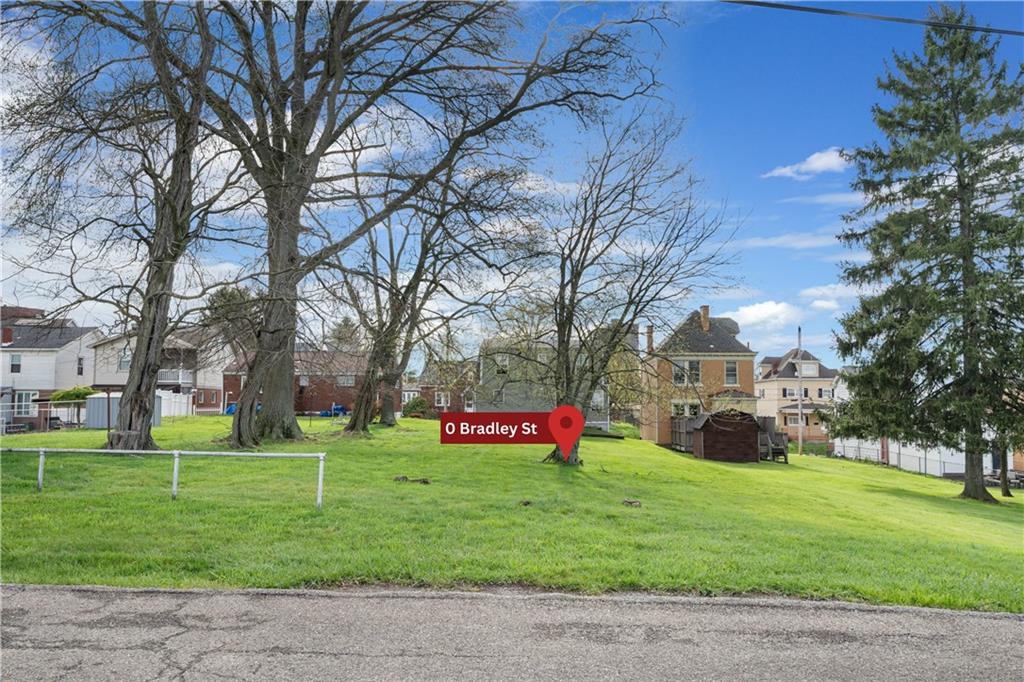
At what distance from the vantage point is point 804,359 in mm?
59750

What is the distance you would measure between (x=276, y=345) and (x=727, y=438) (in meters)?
20.2

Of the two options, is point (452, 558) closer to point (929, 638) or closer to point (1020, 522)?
point (929, 638)

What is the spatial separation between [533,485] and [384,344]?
16.8 feet

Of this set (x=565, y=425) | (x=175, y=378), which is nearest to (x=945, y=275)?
(x=565, y=425)

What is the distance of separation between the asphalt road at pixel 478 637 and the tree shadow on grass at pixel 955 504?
16035mm

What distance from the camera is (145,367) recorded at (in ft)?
47.7

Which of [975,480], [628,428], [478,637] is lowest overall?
[975,480]

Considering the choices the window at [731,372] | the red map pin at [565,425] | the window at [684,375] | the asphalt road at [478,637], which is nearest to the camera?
the asphalt road at [478,637]

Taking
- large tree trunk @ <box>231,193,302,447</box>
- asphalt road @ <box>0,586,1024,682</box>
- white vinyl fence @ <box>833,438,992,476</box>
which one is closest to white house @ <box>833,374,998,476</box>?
white vinyl fence @ <box>833,438,992,476</box>

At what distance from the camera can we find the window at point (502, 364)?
1414cm

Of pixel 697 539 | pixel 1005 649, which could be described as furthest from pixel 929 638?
pixel 697 539

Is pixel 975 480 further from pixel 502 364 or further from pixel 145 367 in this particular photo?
pixel 145 367

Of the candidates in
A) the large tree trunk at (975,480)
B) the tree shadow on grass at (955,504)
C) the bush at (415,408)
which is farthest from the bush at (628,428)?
the large tree trunk at (975,480)

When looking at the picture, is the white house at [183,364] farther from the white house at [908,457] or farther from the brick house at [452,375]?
the white house at [908,457]
